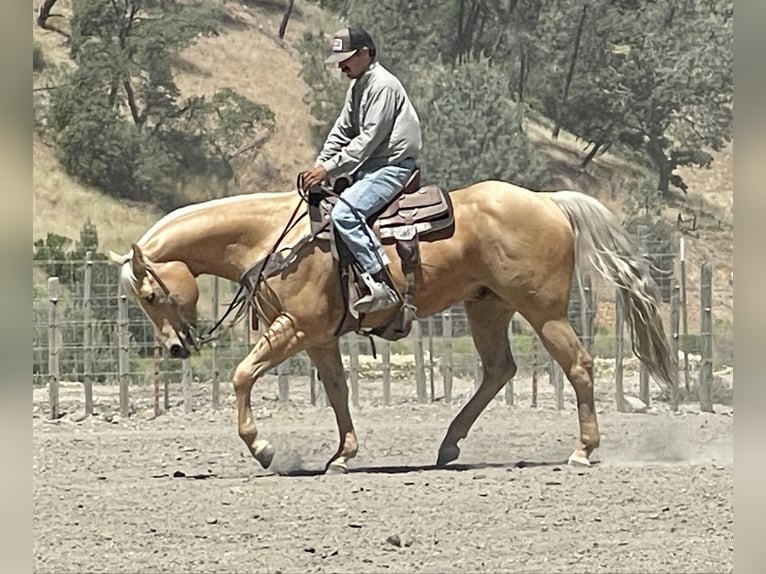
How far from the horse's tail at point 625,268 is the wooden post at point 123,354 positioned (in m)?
1.49

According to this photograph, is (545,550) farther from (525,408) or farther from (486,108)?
(486,108)

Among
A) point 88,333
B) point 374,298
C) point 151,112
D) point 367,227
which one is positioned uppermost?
point 151,112

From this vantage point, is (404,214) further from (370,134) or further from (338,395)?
(338,395)

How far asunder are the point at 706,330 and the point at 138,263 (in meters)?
1.99

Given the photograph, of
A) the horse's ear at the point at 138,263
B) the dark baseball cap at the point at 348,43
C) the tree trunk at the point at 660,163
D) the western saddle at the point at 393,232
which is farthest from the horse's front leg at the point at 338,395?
the tree trunk at the point at 660,163

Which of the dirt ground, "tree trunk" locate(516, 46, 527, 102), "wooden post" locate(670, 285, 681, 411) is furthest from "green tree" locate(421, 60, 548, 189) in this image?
the dirt ground

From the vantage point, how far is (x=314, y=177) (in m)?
6.76

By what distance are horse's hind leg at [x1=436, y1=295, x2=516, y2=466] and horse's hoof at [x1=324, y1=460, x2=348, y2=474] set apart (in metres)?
0.32

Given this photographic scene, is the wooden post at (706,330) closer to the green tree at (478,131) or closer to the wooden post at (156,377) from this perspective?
the green tree at (478,131)

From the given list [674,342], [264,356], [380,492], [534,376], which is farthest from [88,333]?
[674,342]

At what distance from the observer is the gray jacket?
22.2 feet

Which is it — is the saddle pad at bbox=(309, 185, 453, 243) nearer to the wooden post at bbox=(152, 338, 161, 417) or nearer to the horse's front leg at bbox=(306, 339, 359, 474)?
the horse's front leg at bbox=(306, 339, 359, 474)

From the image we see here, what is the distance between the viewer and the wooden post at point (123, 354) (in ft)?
23.0
